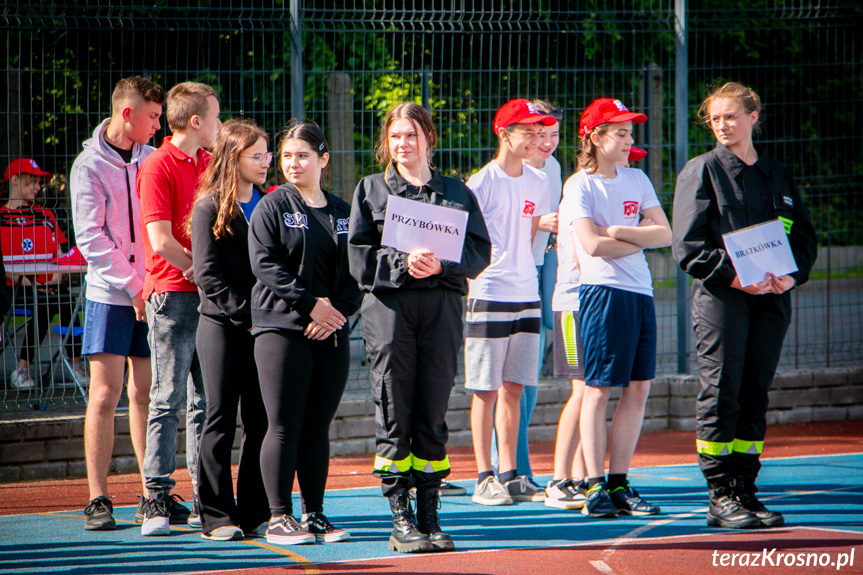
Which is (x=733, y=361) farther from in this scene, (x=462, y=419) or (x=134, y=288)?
(x=134, y=288)

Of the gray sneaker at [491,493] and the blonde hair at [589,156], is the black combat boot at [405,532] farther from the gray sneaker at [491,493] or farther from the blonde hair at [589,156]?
the blonde hair at [589,156]

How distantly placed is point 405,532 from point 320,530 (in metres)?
0.49

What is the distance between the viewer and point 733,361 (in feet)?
16.8

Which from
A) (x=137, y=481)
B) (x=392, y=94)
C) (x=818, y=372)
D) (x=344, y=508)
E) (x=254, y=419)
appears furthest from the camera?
(x=818, y=372)

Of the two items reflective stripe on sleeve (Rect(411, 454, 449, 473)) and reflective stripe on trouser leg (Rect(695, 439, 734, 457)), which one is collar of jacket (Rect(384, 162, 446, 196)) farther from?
reflective stripe on trouser leg (Rect(695, 439, 734, 457))

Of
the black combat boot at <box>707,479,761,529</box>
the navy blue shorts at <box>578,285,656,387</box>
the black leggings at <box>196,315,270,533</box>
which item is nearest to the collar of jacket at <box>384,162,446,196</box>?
the black leggings at <box>196,315,270,533</box>

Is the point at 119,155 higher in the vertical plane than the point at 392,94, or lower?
lower

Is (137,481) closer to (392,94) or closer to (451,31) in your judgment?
(392,94)

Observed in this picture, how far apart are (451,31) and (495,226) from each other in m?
2.41

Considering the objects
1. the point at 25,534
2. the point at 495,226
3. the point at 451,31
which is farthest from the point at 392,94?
the point at 25,534

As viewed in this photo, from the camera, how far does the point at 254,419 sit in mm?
4984

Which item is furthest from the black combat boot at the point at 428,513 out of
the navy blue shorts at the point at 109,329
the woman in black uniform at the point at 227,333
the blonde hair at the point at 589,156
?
the blonde hair at the point at 589,156

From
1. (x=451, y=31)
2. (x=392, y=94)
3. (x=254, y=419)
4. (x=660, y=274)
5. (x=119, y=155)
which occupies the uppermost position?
(x=451, y=31)

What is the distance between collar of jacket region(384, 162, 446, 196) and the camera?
4.73 meters
